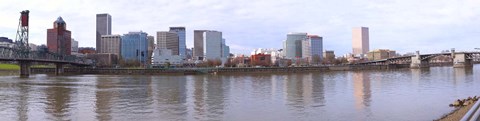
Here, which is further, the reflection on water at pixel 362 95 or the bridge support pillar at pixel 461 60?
the bridge support pillar at pixel 461 60

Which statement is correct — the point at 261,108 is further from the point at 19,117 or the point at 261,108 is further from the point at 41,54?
the point at 41,54

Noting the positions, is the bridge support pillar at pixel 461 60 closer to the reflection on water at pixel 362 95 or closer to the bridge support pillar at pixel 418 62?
the bridge support pillar at pixel 418 62

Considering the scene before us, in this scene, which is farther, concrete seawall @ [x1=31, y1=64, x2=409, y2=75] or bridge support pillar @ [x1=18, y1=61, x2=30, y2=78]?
concrete seawall @ [x1=31, y1=64, x2=409, y2=75]

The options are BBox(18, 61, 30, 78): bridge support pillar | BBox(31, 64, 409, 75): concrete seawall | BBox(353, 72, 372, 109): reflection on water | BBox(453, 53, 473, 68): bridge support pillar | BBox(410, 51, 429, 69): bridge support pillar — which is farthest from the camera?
BBox(410, 51, 429, 69): bridge support pillar

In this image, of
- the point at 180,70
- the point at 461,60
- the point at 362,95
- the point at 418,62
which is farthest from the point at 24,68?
the point at 461,60

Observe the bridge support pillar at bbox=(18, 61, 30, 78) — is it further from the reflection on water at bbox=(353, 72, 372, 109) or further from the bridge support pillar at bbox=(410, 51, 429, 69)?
the bridge support pillar at bbox=(410, 51, 429, 69)

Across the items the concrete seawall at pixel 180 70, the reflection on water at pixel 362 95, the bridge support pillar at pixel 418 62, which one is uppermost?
the bridge support pillar at pixel 418 62

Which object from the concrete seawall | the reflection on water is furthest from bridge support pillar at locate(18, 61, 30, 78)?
the reflection on water

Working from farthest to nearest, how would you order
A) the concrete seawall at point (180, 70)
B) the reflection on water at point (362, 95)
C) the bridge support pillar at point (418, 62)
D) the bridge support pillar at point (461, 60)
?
the bridge support pillar at point (418, 62), the bridge support pillar at point (461, 60), the concrete seawall at point (180, 70), the reflection on water at point (362, 95)

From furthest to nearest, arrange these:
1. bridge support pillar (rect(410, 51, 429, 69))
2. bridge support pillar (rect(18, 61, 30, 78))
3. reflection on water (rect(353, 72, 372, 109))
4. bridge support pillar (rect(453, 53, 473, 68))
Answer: bridge support pillar (rect(410, 51, 429, 69)) → bridge support pillar (rect(453, 53, 473, 68)) → bridge support pillar (rect(18, 61, 30, 78)) → reflection on water (rect(353, 72, 372, 109))

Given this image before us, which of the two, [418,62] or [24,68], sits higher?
[418,62]

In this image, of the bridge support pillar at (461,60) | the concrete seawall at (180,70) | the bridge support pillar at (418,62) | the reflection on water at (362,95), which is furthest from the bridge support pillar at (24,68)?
the bridge support pillar at (461,60)

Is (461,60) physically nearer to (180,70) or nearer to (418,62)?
(418,62)

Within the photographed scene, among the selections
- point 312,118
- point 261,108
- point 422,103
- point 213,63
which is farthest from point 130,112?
point 213,63
